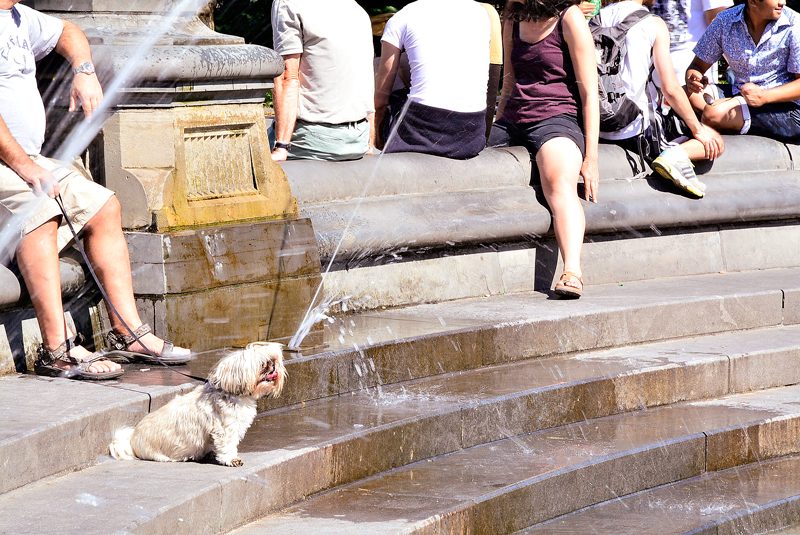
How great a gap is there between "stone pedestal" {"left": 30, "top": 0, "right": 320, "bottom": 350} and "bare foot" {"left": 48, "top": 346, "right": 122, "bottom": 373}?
352 millimetres

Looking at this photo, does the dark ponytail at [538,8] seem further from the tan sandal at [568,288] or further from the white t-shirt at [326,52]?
the tan sandal at [568,288]

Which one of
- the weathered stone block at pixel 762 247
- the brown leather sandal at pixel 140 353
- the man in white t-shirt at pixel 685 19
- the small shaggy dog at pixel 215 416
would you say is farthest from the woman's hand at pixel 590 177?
the small shaggy dog at pixel 215 416

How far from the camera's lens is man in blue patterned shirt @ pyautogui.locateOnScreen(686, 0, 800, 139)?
296 inches

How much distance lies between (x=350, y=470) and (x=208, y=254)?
1.21m

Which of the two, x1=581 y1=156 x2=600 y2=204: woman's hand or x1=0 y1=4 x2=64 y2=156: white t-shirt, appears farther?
x1=581 y1=156 x2=600 y2=204: woman's hand

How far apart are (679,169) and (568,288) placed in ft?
4.62

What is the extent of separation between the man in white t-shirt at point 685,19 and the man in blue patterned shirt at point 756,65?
0.72 meters

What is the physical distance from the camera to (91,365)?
Result: 15.0 ft

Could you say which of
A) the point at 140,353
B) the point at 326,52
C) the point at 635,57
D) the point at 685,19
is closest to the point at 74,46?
the point at 140,353

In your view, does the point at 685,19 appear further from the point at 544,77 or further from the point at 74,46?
the point at 74,46

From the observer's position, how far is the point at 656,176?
24.0 feet

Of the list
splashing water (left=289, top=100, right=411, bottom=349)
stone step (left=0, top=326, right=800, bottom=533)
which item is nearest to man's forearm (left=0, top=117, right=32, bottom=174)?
stone step (left=0, top=326, right=800, bottom=533)

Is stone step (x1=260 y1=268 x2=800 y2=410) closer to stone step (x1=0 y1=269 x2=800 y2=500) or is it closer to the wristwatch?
stone step (x1=0 y1=269 x2=800 y2=500)

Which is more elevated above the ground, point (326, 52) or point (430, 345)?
point (326, 52)
